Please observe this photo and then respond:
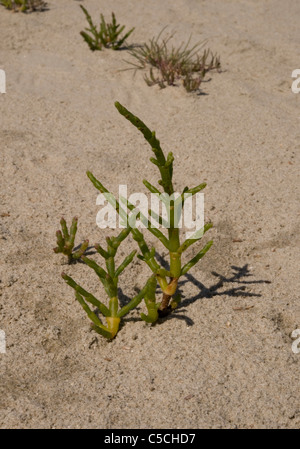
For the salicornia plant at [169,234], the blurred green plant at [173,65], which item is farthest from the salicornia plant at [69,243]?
the blurred green plant at [173,65]

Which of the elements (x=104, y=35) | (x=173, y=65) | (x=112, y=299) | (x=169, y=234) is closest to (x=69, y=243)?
(x=112, y=299)

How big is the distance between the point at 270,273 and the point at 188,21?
4.12m

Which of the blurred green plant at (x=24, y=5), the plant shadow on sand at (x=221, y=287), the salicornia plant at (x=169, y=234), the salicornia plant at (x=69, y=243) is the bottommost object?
the plant shadow on sand at (x=221, y=287)

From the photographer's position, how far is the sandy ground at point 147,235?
214 cm

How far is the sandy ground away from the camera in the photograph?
7.03 feet

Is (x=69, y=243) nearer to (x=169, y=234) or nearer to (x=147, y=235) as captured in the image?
(x=147, y=235)

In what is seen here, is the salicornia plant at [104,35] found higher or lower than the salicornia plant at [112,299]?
higher

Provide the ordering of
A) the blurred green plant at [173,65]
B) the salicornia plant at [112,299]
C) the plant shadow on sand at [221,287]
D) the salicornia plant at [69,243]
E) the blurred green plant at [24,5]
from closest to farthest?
the salicornia plant at [112,299] < the plant shadow on sand at [221,287] < the salicornia plant at [69,243] < the blurred green plant at [173,65] < the blurred green plant at [24,5]

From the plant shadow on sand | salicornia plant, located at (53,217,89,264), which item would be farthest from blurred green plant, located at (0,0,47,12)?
the plant shadow on sand

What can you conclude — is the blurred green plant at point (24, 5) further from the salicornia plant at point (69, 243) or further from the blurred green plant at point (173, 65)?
the salicornia plant at point (69, 243)

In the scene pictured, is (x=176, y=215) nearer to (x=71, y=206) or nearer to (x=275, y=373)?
(x=275, y=373)

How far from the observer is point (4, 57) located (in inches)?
196

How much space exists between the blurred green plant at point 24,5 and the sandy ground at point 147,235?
0.10 meters

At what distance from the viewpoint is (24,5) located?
227 inches
